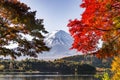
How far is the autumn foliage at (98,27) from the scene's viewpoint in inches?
750

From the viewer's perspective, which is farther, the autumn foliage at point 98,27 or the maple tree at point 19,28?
the maple tree at point 19,28

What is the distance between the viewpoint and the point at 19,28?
27.5m

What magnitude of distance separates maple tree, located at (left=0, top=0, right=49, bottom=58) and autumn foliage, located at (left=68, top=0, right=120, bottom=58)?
22.6 feet

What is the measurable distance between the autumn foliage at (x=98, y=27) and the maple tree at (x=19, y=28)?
22.6 feet

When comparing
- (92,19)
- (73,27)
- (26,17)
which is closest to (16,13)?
(26,17)

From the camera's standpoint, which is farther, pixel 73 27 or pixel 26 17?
pixel 26 17

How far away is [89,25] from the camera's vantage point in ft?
66.1

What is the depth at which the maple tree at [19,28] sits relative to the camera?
26.4 m

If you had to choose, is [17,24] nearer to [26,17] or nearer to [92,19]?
[26,17]

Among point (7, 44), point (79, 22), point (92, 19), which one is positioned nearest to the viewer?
point (92, 19)

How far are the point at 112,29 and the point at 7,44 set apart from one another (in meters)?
11.6

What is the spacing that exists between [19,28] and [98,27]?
942 cm

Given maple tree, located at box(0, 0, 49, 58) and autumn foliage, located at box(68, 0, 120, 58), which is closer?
autumn foliage, located at box(68, 0, 120, 58)

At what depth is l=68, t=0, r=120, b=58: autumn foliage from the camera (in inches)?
750
